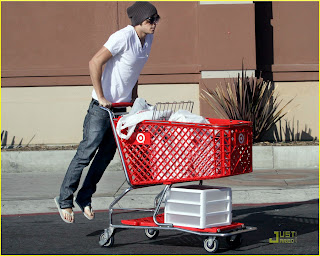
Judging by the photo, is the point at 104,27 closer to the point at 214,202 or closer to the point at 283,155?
the point at 283,155

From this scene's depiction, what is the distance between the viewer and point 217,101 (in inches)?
496

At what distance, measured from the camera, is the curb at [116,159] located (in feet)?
39.1

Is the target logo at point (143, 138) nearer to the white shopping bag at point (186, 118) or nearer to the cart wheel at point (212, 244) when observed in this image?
the white shopping bag at point (186, 118)

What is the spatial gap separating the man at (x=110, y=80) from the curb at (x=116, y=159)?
480 cm

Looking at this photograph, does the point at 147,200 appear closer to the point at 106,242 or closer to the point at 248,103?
the point at 106,242

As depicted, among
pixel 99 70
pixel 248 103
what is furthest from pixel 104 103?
pixel 248 103

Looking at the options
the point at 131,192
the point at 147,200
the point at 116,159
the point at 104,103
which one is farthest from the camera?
the point at 116,159

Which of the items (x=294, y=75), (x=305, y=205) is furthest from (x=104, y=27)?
(x=305, y=205)

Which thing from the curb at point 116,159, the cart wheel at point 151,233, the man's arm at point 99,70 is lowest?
the cart wheel at point 151,233

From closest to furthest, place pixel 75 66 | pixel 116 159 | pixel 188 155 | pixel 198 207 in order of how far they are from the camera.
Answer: pixel 188 155, pixel 198 207, pixel 116 159, pixel 75 66

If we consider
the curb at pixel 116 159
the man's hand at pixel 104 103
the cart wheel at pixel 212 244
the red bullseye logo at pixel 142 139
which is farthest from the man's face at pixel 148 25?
the curb at pixel 116 159

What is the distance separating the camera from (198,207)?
6.58m

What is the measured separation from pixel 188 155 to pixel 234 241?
92cm

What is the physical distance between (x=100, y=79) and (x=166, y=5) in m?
6.75
